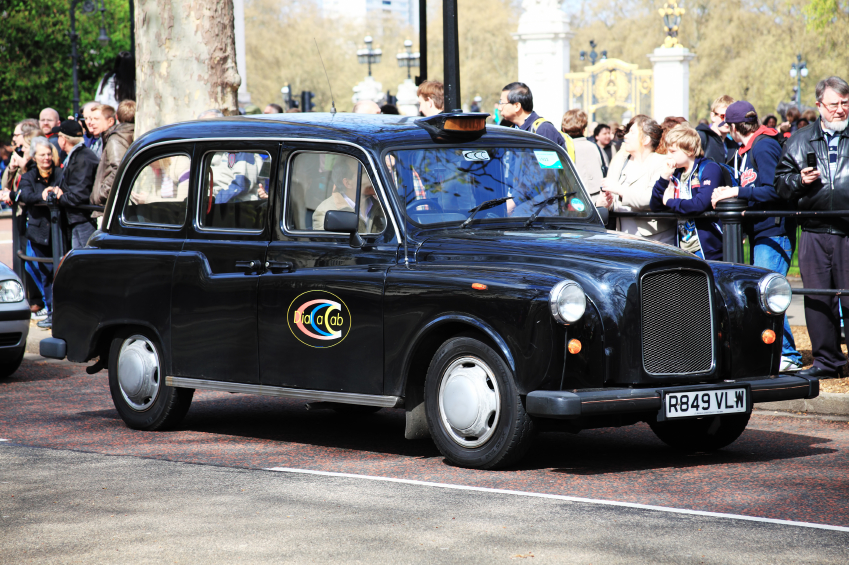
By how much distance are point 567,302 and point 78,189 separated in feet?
27.7

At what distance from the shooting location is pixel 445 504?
249 inches

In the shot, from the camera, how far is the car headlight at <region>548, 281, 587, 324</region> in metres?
6.72

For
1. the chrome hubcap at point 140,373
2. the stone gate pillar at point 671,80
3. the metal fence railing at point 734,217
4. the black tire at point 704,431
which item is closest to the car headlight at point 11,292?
the chrome hubcap at point 140,373

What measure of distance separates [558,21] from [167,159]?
35.8m

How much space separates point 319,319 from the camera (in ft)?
25.6

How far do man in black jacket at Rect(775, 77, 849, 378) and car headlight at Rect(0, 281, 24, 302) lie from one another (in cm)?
628

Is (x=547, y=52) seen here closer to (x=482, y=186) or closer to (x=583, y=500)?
(x=482, y=186)

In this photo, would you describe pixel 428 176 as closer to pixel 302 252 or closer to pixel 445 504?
pixel 302 252

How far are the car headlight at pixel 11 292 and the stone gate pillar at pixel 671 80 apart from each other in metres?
37.8

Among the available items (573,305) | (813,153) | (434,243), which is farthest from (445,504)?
(813,153)

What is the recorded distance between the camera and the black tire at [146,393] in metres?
8.76

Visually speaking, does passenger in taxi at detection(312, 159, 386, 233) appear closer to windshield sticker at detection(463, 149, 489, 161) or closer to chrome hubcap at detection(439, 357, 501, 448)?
windshield sticker at detection(463, 149, 489, 161)

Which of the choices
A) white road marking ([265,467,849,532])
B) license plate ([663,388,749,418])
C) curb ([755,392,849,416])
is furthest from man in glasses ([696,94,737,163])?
white road marking ([265,467,849,532])

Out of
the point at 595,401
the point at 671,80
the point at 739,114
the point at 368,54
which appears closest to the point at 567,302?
the point at 595,401
